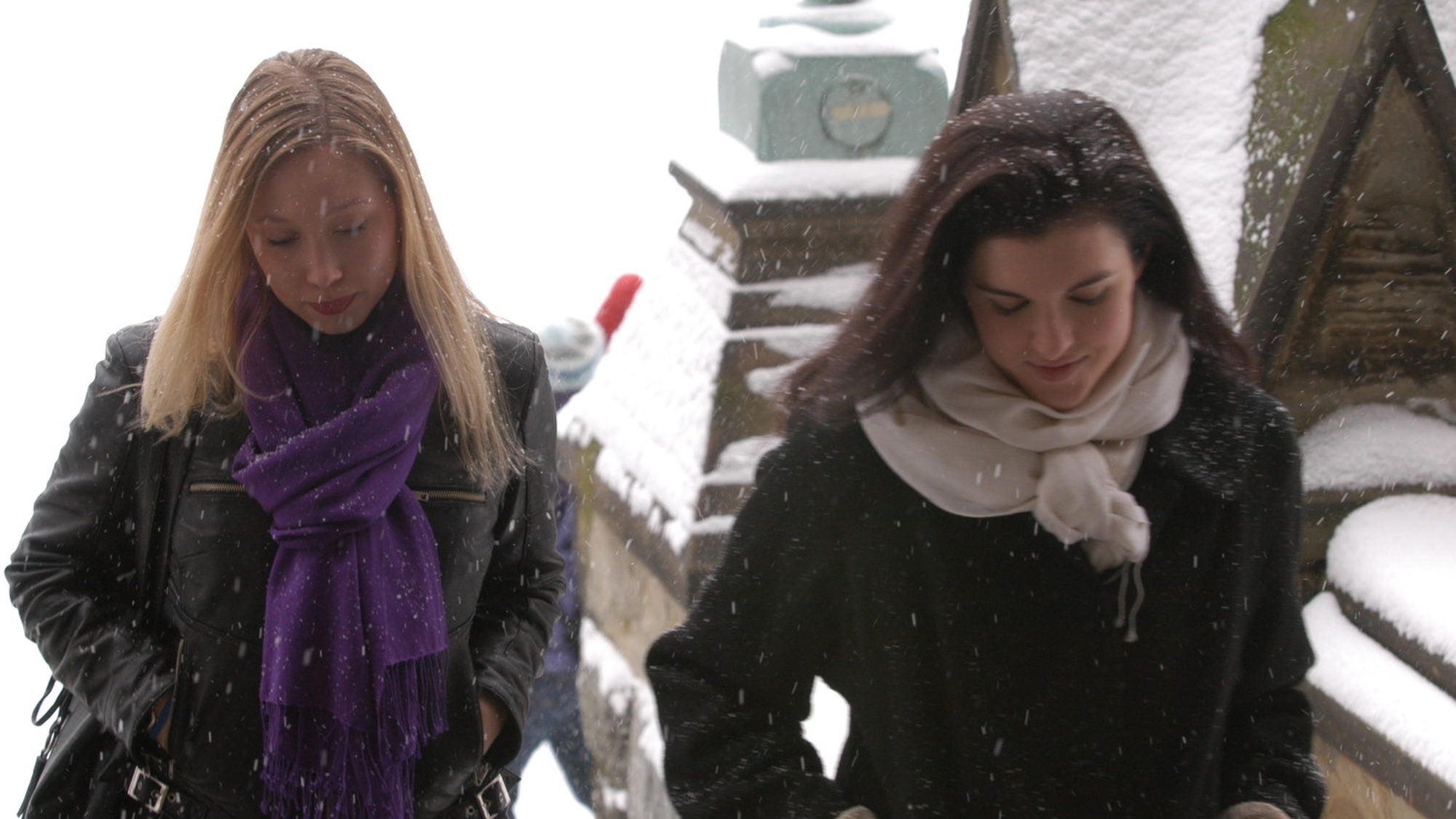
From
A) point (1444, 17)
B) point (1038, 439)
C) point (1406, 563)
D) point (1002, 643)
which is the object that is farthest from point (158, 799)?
point (1444, 17)

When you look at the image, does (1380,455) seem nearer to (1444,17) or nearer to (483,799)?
(1444,17)

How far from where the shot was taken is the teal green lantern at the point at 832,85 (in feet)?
15.1

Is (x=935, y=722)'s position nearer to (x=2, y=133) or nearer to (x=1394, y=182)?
(x=1394, y=182)

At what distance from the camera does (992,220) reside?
5.97 feet

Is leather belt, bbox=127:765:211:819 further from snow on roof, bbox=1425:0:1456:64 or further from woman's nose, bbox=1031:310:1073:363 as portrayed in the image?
snow on roof, bbox=1425:0:1456:64

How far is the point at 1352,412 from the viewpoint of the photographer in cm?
362

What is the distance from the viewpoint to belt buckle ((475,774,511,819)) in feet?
8.14

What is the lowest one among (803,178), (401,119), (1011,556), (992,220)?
(401,119)

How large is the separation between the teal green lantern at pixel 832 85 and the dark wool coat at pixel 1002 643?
2.86 metres

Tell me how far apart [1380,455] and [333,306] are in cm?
255

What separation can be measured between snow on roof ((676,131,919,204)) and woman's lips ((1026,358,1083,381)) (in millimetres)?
2763

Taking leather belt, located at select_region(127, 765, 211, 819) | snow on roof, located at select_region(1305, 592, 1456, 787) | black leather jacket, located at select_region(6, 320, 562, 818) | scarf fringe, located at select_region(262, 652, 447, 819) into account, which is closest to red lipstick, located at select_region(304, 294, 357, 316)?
black leather jacket, located at select_region(6, 320, 562, 818)

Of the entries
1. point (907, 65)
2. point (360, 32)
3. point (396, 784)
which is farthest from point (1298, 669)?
point (360, 32)

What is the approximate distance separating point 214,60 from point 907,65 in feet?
42.0
